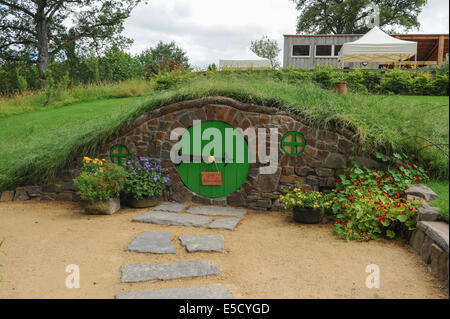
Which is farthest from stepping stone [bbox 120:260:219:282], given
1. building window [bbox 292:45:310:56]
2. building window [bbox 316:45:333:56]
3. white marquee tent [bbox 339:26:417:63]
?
building window [bbox 316:45:333:56]

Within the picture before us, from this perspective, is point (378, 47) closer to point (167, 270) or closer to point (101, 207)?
point (101, 207)

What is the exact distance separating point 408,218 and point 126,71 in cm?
1771

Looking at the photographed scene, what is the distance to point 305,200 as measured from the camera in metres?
5.76

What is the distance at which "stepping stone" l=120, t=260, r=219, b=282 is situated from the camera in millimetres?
3764

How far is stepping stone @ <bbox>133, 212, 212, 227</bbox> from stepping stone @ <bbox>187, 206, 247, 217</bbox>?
0.29 metres

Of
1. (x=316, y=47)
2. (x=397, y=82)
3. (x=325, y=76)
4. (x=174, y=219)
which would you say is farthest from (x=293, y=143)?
(x=316, y=47)

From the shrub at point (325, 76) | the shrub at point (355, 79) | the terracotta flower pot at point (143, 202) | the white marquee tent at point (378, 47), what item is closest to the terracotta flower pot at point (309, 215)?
the terracotta flower pot at point (143, 202)

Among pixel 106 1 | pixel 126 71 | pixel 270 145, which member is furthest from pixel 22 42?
pixel 270 145

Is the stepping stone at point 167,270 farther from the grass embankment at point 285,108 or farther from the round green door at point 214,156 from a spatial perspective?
the grass embankment at point 285,108

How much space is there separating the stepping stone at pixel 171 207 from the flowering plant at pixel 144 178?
27cm

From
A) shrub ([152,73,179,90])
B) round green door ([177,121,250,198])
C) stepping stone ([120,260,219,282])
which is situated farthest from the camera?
shrub ([152,73,179,90])

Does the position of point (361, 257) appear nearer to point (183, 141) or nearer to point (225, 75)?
point (183, 141)

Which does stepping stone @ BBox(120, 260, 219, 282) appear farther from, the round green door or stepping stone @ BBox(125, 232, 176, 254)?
the round green door

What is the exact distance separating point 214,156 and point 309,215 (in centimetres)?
217
